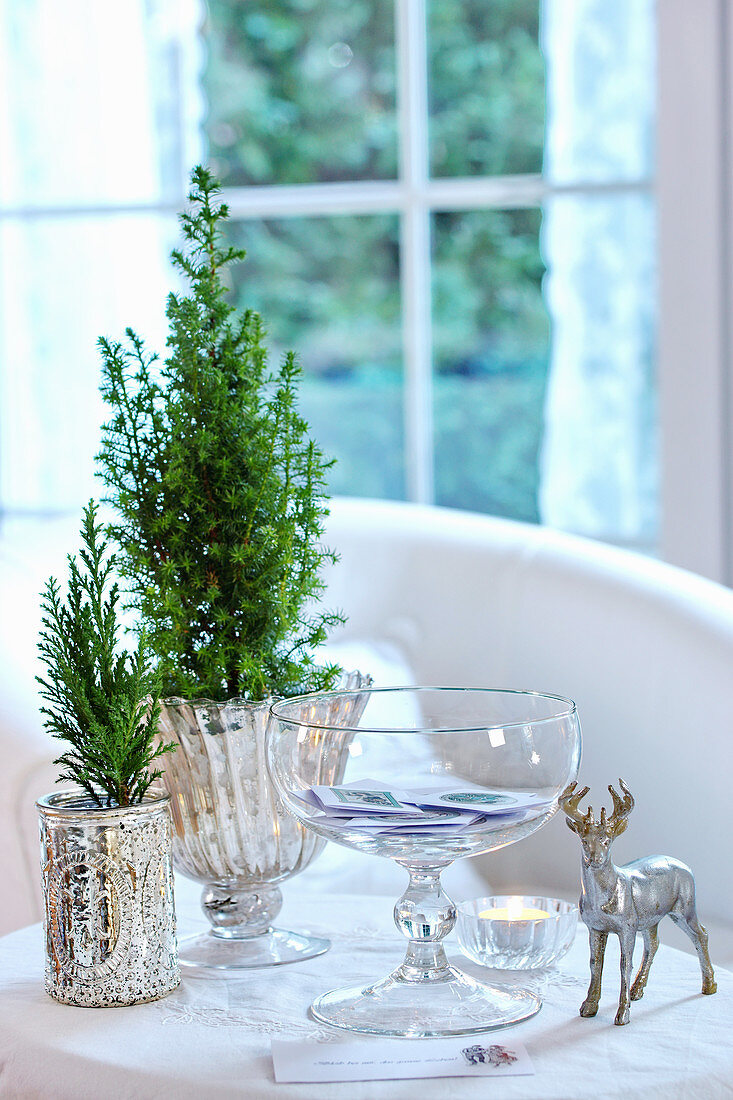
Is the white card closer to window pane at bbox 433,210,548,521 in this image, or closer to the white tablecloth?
the white tablecloth

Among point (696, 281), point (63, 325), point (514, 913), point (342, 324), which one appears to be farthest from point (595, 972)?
point (63, 325)

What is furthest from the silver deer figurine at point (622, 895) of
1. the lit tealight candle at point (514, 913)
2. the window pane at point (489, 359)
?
the window pane at point (489, 359)

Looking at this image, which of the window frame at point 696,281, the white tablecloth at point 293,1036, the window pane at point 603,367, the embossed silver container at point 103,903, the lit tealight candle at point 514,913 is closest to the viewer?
the white tablecloth at point 293,1036

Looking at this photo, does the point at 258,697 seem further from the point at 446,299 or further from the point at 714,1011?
the point at 446,299

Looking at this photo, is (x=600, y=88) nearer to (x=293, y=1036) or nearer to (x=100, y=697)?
(x=100, y=697)

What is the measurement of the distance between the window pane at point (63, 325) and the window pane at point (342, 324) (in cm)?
20

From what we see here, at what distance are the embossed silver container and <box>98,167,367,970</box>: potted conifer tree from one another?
8 centimetres

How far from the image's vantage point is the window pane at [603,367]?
7.24ft

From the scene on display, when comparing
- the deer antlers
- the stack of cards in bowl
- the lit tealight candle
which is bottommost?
the lit tealight candle

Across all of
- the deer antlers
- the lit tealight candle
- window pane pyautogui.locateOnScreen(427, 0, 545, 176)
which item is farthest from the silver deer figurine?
window pane pyautogui.locateOnScreen(427, 0, 545, 176)

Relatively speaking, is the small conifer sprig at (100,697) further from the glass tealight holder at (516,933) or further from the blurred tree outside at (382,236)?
the blurred tree outside at (382,236)

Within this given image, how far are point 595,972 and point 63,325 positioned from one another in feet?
6.54

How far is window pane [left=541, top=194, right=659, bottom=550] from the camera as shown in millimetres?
2207

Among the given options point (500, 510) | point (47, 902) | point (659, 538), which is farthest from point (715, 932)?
point (500, 510)
